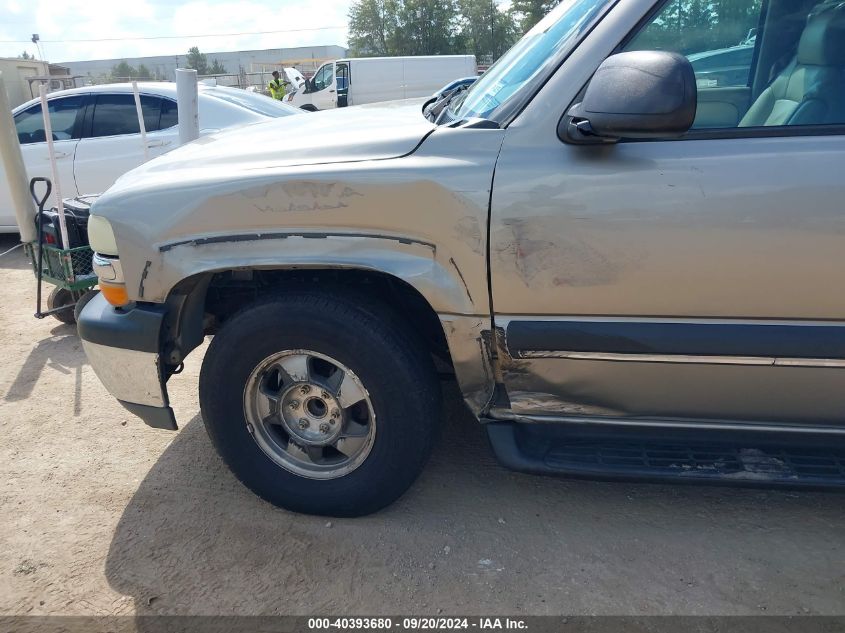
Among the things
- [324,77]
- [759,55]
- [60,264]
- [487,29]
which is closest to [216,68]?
[487,29]

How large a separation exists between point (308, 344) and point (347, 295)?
229mm

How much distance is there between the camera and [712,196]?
1.99 meters

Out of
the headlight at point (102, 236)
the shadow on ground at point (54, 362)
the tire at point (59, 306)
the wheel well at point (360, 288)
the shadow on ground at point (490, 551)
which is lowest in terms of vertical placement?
the shadow on ground at point (490, 551)

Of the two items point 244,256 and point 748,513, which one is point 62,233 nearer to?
point 244,256

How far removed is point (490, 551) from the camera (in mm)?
2500

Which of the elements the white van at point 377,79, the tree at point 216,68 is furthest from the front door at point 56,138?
the tree at point 216,68

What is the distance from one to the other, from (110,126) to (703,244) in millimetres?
6322

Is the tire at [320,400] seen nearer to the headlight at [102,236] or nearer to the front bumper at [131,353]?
the front bumper at [131,353]

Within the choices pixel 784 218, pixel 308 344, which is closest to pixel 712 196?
pixel 784 218

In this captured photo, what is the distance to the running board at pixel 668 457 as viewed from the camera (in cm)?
227

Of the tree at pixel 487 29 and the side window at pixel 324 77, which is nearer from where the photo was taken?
the side window at pixel 324 77

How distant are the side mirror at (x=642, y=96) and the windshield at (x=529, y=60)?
1.04 ft

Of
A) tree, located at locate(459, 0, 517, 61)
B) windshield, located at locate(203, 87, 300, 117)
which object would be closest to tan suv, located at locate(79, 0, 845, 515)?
windshield, located at locate(203, 87, 300, 117)

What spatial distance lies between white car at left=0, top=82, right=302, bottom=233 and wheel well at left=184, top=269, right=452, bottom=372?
13.8 feet
